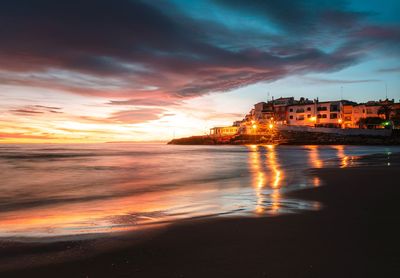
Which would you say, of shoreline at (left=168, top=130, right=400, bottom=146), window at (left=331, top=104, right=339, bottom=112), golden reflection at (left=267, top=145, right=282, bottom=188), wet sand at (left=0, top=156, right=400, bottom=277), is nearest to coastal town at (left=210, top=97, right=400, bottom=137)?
window at (left=331, top=104, right=339, bottom=112)

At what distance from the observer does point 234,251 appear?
5.88 m

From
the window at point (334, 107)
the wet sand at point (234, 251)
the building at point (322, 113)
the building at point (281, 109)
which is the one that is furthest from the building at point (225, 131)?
the wet sand at point (234, 251)

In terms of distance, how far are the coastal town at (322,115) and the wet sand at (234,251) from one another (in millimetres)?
100492

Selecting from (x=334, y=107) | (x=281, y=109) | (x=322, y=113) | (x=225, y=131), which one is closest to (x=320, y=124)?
(x=322, y=113)

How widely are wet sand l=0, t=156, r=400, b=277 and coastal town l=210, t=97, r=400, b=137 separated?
100m

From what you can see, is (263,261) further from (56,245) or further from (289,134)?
(289,134)

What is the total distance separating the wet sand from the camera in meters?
5.02

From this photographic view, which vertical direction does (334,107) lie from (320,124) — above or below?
above

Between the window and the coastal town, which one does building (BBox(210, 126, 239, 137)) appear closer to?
the coastal town

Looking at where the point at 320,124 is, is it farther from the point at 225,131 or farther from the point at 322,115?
the point at 225,131

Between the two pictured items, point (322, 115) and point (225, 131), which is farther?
point (225, 131)

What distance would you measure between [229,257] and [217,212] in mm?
4108

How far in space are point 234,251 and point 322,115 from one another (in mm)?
121165

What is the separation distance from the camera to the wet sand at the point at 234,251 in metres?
5.02
